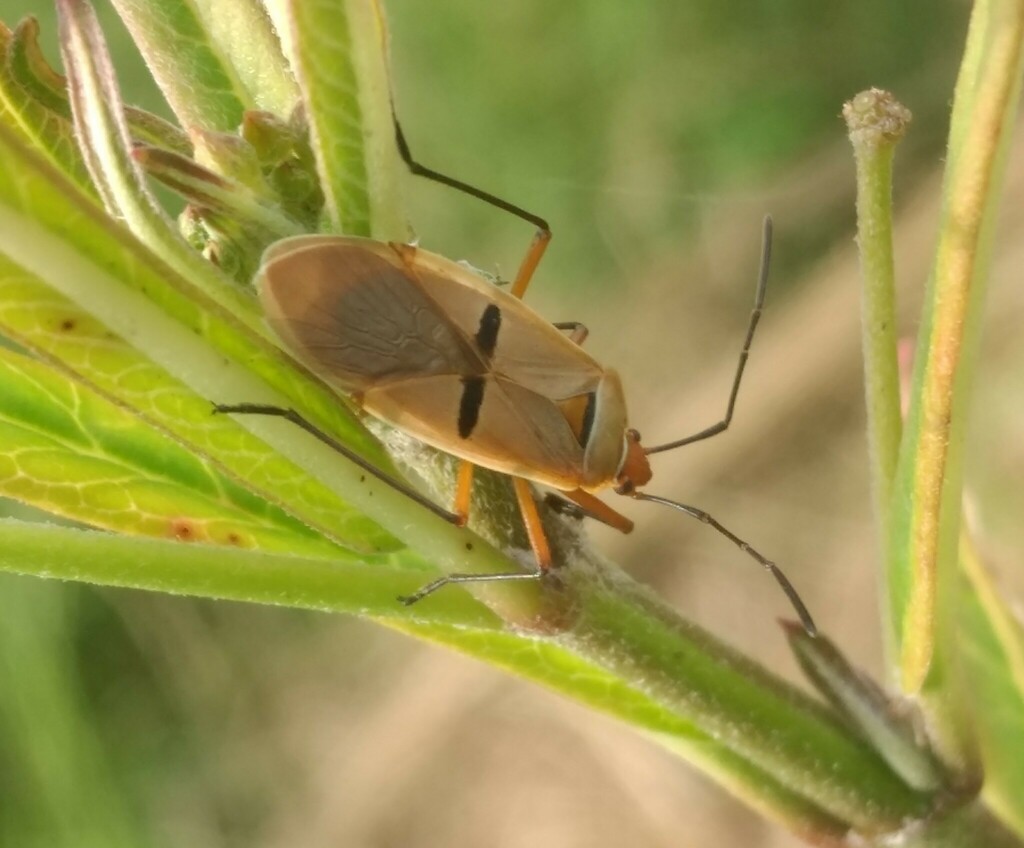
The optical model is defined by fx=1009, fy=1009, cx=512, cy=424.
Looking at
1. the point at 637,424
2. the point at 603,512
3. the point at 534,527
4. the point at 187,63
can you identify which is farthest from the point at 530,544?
the point at 637,424

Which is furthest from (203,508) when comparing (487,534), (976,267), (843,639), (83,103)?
(843,639)

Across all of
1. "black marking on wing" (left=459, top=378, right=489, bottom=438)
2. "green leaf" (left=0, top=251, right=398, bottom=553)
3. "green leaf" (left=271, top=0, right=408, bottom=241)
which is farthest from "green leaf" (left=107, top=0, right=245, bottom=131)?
"black marking on wing" (left=459, top=378, right=489, bottom=438)

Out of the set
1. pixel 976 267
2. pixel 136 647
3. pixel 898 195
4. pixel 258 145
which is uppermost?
pixel 258 145

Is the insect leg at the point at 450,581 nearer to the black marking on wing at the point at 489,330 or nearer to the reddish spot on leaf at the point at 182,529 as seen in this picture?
the reddish spot on leaf at the point at 182,529

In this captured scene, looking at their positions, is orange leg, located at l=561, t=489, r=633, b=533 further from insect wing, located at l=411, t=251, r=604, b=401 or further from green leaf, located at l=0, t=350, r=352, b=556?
green leaf, located at l=0, t=350, r=352, b=556

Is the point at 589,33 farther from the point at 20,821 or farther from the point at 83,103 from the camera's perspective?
the point at 20,821

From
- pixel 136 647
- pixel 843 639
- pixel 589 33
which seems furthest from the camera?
pixel 136 647

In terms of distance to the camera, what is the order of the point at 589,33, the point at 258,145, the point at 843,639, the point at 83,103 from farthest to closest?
1. the point at 589,33
2. the point at 843,639
3. the point at 258,145
4. the point at 83,103
